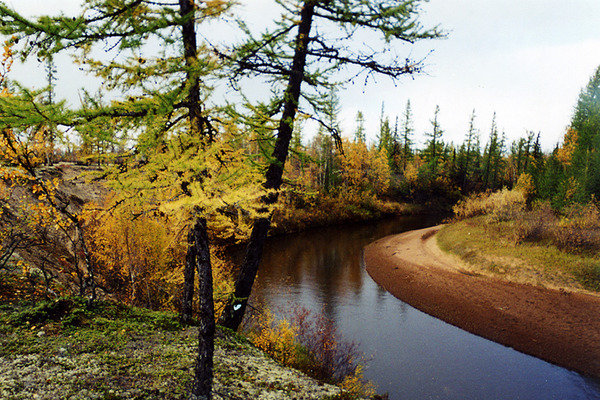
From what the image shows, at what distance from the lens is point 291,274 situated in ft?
65.9

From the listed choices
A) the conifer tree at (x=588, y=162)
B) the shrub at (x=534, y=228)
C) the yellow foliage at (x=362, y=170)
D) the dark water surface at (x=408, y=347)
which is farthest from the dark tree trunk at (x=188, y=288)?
the yellow foliage at (x=362, y=170)

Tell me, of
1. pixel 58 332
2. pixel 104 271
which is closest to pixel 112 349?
pixel 58 332

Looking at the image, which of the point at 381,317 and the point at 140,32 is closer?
the point at 140,32

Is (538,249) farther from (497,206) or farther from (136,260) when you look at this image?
(136,260)

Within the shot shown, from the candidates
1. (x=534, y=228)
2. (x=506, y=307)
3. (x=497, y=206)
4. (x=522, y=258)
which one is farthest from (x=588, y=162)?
(x=506, y=307)

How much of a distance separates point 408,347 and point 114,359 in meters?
10.7

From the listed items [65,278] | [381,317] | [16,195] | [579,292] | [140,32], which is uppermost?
[140,32]

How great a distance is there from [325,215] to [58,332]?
109 feet

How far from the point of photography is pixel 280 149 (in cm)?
692

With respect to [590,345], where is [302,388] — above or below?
above

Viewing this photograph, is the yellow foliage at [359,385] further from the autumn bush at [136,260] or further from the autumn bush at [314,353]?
the autumn bush at [136,260]

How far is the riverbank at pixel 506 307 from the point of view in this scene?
40.1ft

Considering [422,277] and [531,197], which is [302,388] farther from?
[531,197]

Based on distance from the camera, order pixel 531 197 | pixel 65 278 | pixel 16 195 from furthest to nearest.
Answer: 1. pixel 531 197
2. pixel 16 195
3. pixel 65 278
